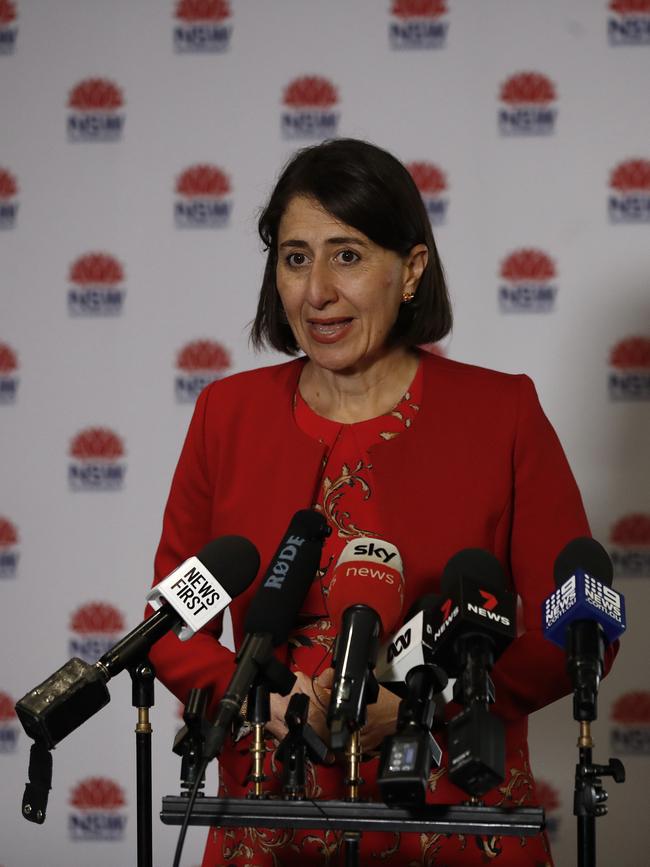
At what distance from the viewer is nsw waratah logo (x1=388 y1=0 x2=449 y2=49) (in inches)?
129

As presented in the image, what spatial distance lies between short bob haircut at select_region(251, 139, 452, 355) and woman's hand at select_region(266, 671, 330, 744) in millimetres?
628

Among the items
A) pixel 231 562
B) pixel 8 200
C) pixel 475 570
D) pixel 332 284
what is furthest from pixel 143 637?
pixel 8 200

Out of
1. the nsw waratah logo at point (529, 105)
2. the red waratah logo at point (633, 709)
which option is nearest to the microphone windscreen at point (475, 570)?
the red waratah logo at point (633, 709)

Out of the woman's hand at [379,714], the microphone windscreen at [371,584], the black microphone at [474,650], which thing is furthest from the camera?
the woman's hand at [379,714]

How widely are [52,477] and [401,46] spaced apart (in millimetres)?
1493

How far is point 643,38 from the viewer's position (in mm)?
3229

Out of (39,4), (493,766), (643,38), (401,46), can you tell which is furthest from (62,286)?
(493,766)

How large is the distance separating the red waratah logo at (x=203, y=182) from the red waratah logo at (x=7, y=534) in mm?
1016

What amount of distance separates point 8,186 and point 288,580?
2439mm

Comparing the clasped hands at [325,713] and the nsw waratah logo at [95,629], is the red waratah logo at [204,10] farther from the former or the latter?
the clasped hands at [325,713]

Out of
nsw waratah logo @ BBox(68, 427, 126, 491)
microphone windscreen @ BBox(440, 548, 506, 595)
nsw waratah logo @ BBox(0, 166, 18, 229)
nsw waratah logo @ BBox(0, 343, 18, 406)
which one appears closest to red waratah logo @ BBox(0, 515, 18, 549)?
nsw waratah logo @ BBox(68, 427, 126, 491)

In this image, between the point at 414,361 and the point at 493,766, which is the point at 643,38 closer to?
the point at 414,361

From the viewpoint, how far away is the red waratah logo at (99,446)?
133 inches

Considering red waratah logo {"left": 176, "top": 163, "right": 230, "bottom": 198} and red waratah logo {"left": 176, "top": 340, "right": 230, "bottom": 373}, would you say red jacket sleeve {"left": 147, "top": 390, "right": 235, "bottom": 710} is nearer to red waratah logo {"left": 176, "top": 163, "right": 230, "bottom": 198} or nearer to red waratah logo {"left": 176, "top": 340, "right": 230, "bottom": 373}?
red waratah logo {"left": 176, "top": 340, "right": 230, "bottom": 373}
